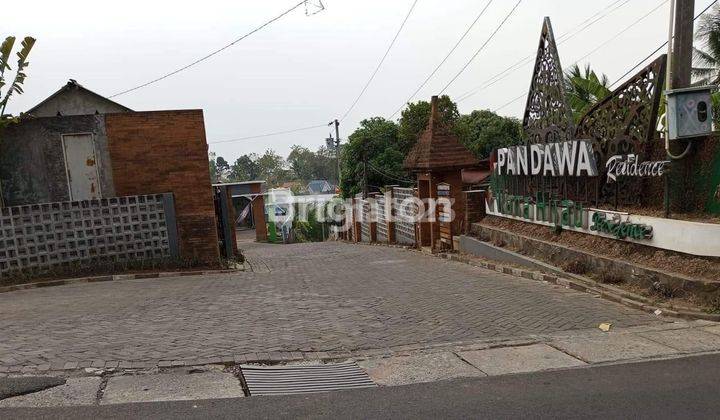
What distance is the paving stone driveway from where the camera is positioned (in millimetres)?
6023

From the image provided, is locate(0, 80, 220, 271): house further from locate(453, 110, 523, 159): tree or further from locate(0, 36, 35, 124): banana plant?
locate(453, 110, 523, 159): tree

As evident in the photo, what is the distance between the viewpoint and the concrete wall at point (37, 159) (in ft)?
39.8

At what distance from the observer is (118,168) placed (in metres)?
12.7

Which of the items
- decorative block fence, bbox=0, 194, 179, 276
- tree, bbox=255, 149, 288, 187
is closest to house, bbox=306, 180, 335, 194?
tree, bbox=255, 149, 288, 187

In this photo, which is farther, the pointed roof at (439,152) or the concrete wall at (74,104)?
the concrete wall at (74,104)

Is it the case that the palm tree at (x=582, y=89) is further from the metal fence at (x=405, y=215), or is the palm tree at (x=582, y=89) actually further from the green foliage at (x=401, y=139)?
the green foliage at (x=401, y=139)

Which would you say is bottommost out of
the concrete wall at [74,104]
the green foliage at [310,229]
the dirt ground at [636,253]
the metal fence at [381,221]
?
the green foliage at [310,229]

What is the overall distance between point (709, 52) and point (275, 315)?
17.6 m

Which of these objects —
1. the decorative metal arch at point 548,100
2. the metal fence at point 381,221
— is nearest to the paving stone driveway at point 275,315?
the decorative metal arch at point 548,100

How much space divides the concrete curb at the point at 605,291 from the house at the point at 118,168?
7.42m

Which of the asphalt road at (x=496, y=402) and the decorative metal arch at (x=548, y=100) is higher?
the decorative metal arch at (x=548, y=100)

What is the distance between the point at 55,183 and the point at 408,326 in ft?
32.3

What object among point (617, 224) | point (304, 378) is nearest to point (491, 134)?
point (617, 224)

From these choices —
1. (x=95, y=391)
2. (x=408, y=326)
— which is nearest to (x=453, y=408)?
(x=408, y=326)
